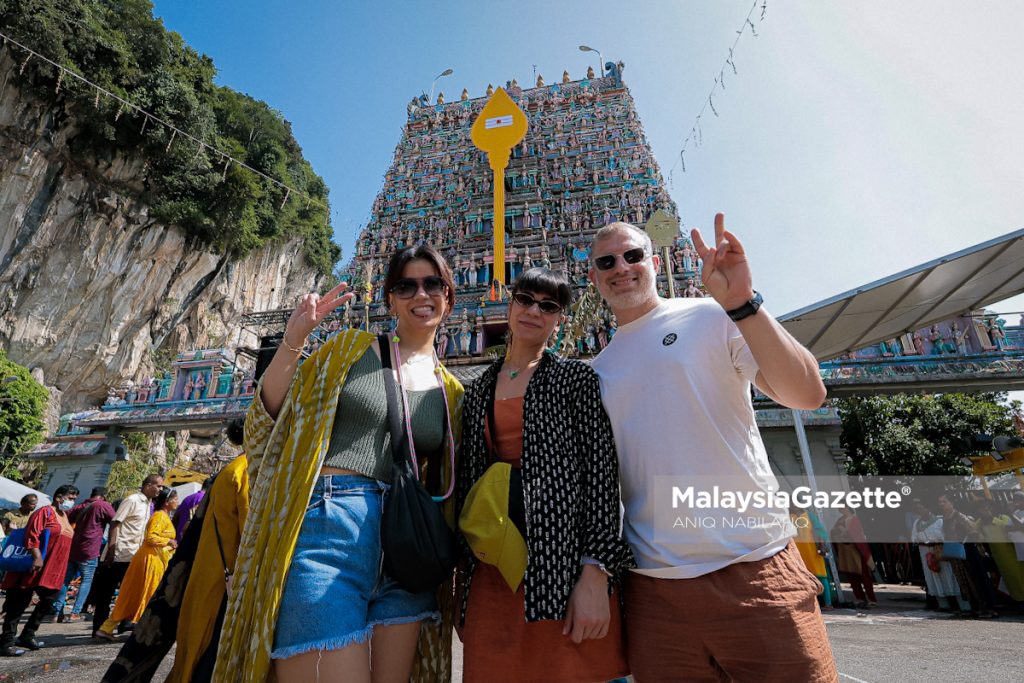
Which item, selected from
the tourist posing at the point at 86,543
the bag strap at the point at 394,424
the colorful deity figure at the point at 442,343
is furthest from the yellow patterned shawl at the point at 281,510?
the colorful deity figure at the point at 442,343

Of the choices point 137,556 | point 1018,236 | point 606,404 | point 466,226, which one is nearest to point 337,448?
point 606,404

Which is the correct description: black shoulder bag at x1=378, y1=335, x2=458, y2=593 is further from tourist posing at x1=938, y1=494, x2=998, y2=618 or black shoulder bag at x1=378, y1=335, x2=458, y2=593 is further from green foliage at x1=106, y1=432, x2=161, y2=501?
green foliage at x1=106, y1=432, x2=161, y2=501

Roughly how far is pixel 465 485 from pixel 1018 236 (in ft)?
24.0

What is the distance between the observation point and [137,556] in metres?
5.09

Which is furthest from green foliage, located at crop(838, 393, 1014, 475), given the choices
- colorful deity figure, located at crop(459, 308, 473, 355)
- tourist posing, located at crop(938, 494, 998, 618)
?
colorful deity figure, located at crop(459, 308, 473, 355)

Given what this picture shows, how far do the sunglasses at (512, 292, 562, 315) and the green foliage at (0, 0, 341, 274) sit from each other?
21.7 m

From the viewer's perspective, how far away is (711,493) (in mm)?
1512

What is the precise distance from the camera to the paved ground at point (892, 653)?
3.26m

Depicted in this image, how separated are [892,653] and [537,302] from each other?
Result: 413cm

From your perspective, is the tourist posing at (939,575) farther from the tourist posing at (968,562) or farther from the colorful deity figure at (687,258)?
the colorful deity figure at (687,258)

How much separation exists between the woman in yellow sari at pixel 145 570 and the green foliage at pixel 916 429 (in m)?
20.7

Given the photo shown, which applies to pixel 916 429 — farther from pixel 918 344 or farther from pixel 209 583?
pixel 209 583

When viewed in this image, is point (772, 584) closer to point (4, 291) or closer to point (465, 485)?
point (465, 485)

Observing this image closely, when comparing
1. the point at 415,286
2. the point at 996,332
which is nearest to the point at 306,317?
the point at 415,286
